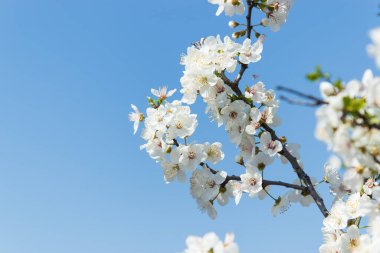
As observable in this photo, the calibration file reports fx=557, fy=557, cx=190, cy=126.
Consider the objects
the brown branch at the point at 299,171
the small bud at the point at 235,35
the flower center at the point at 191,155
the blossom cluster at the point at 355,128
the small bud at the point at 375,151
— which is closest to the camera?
the blossom cluster at the point at 355,128

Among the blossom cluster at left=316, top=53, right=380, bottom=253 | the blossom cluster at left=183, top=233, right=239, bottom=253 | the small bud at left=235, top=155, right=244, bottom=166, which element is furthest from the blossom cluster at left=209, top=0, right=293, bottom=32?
the blossom cluster at left=183, top=233, right=239, bottom=253

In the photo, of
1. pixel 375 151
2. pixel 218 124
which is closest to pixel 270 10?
pixel 218 124

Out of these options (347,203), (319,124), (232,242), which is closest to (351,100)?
(319,124)

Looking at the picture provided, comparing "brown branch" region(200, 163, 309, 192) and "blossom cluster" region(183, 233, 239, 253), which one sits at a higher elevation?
"brown branch" region(200, 163, 309, 192)

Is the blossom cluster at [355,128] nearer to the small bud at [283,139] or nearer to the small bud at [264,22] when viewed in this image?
the small bud at [283,139]

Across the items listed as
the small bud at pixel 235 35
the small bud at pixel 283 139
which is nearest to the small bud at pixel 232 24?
the small bud at pixel 235 35

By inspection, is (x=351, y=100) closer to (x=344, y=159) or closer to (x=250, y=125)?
(x=344, y=159)

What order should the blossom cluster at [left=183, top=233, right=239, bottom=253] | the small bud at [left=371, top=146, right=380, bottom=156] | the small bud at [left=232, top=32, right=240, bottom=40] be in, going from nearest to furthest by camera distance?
the small bud at [left=371, top=146, right=380, bottom=156] → the blossom cluster at [left=183, top=233, right=239, bottom=253] → the small bud at [left=232, top=32, right=240, bottom=40]

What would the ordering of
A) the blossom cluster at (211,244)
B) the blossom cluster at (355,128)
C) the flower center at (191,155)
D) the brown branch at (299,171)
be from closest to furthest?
the blossom cluster at (355,128), the blossom cluster at (211,244), the brown branch at (299,171), the flower center at (191,155)

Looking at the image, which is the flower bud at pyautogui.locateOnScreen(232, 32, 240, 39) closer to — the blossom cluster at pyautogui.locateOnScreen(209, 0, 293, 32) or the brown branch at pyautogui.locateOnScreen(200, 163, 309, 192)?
the blossom cluster at pyautogui.locateOnScreen(209, 0, 293, 32)

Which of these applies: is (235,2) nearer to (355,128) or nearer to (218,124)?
(218,124)
